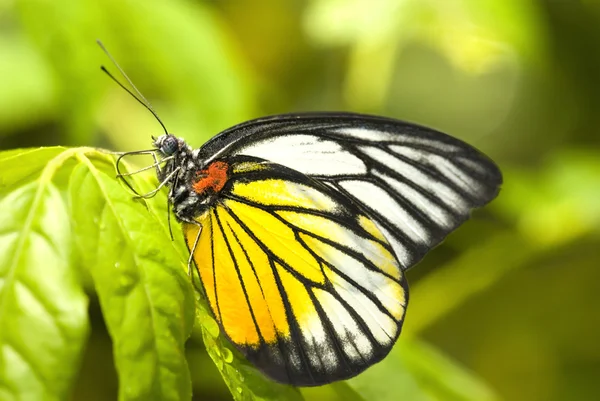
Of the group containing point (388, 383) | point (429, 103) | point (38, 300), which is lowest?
point (388, 383)

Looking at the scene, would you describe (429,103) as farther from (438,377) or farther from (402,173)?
(402,173)

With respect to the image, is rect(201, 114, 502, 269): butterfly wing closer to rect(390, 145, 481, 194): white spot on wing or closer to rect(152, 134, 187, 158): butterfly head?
rect(390, 145, 481, 194): white spot on wing

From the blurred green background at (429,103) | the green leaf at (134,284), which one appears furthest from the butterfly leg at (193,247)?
the blurred green background at (429,103)

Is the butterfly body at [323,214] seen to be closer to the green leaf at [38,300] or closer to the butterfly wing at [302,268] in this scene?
the butterfly wing at [302,268]

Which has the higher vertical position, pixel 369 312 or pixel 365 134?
pixel 365 134

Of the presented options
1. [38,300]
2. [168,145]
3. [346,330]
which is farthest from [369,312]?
[38,300]

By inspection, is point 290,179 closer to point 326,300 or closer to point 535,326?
point 326,300

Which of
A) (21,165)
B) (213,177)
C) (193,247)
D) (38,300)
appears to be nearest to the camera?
(38,300)
